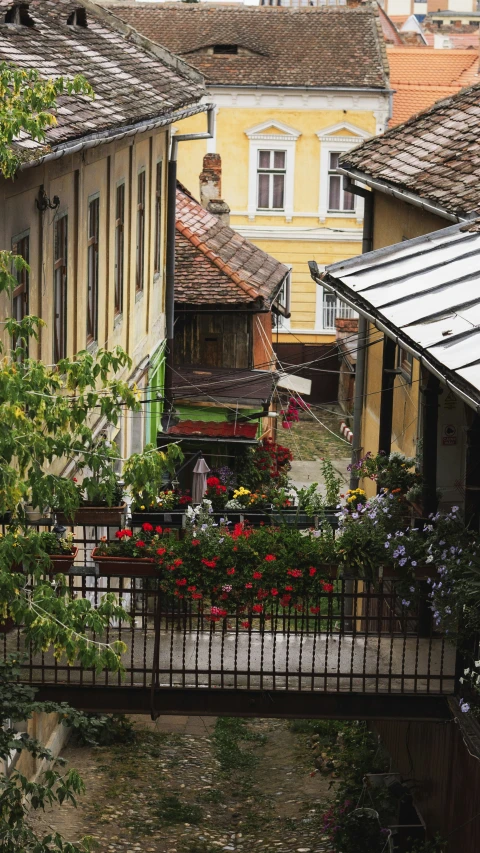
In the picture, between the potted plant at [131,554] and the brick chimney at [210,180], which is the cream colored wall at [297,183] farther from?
the potted plant at [131,554]

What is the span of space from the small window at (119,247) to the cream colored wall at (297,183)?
771 inches

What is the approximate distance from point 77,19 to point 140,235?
3159mm

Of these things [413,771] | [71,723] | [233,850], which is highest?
[71,723]

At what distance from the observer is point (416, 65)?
4178 centimetres

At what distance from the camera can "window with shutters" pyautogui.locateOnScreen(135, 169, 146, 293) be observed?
17.8 m

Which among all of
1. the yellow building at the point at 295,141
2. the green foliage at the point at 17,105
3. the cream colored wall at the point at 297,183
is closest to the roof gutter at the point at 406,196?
the green foliage at the point at 17,105

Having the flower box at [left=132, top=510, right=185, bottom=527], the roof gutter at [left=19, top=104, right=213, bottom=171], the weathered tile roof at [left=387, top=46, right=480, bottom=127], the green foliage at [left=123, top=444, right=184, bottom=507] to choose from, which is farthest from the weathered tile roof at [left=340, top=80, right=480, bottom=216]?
the weathered tile roof at [left=387, top=46, right=480, bottom=127]

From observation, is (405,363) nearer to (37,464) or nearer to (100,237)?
(100,237)

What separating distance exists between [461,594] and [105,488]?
9.39 ft

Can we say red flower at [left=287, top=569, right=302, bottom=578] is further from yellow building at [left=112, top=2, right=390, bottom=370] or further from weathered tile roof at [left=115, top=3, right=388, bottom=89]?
weathered tile roof at [left=115, top=3, right=388, bottom=89]

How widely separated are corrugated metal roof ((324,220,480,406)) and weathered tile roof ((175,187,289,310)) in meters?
11.4

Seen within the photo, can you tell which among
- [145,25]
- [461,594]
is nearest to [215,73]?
[145,25]

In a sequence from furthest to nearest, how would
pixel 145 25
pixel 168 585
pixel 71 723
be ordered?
pixel 145 25, pixel 168 585, pixel 71 723

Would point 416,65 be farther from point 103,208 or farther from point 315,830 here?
point 315,830
